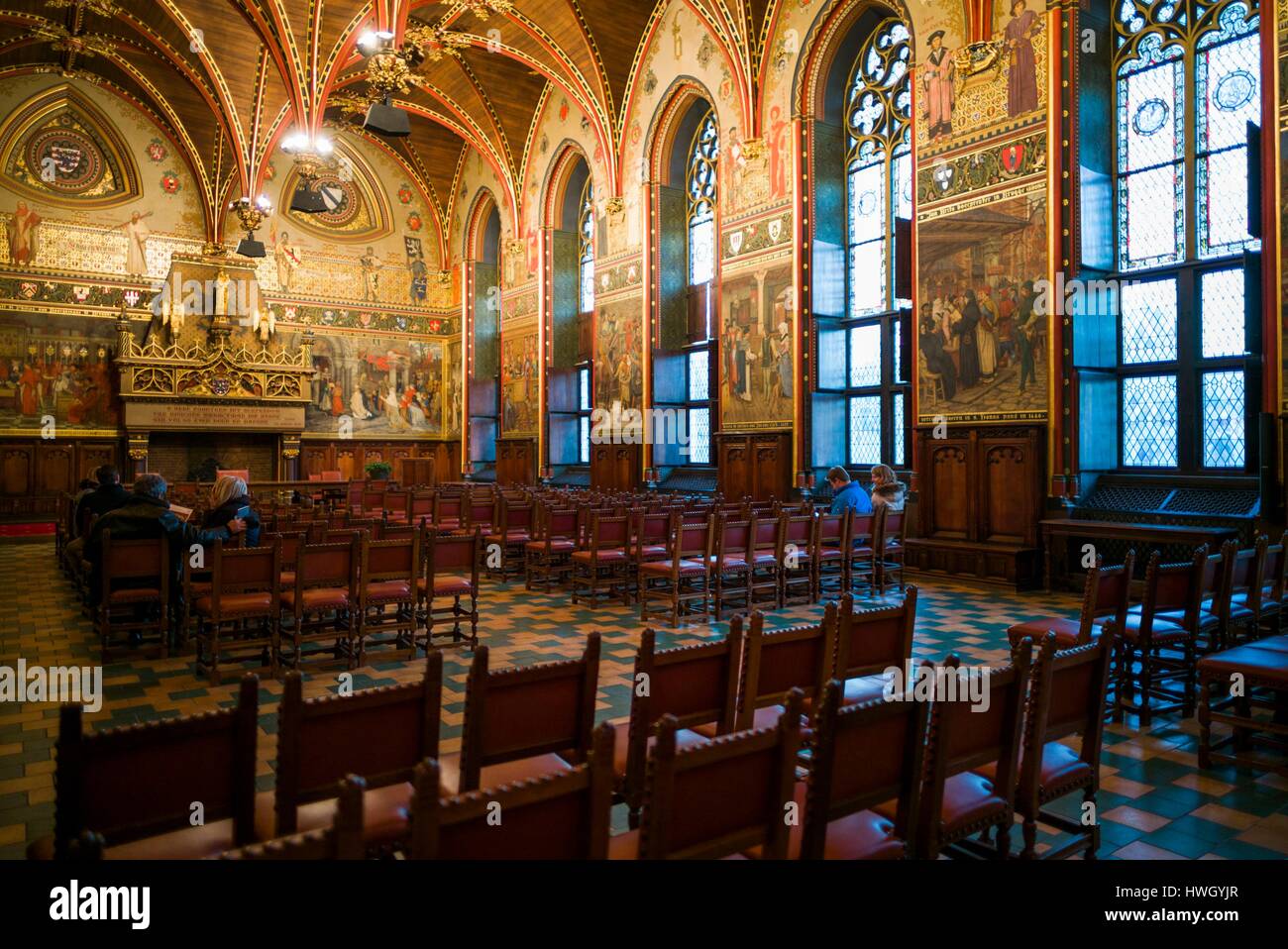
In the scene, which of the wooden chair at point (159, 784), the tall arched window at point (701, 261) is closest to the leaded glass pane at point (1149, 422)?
the tall arched window at point (701, 261)

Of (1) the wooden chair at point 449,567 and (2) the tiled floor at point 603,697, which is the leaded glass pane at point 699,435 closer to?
(2) the tiled floor at point 603,697

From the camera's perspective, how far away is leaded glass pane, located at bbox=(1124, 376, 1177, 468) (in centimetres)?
998

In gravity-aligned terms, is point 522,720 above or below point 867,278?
below

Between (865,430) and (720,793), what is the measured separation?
12.8m

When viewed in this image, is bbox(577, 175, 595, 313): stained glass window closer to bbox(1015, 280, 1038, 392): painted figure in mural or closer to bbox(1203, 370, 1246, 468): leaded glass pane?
bbox(1015, 280, 1038, 392): painted figure in mural

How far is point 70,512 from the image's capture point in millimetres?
11094

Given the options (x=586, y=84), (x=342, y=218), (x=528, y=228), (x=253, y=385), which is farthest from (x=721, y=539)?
(x=342, y=218)

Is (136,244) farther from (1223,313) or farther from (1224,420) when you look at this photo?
(1224,420)

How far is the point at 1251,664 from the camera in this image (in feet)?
13.3

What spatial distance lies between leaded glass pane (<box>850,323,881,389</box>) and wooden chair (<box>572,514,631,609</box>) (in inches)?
258

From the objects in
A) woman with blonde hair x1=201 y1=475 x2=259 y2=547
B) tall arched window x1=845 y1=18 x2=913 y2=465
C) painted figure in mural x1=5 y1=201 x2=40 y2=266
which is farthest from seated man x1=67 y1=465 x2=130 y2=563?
painted figure in mural x1=5 y1=201 x2=40 y2=266

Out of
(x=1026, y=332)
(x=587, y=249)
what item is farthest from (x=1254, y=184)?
(x=587, y=249)

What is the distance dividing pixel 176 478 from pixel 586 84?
1433cm

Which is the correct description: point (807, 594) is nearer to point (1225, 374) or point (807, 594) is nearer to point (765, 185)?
point (1225, 374)
